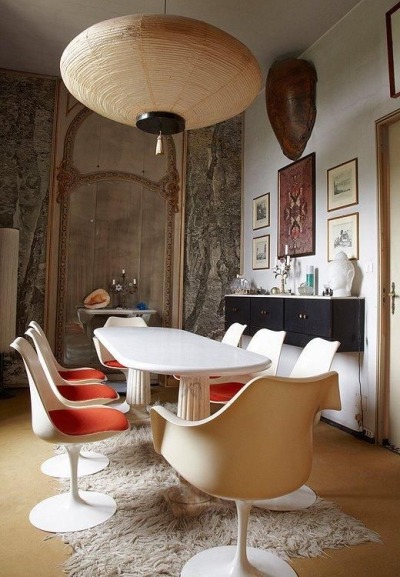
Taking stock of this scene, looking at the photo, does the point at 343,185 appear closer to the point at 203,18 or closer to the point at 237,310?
the point at 237,310

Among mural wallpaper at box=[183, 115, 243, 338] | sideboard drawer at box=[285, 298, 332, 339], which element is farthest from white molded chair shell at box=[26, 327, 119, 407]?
mural wallpaper at box=[183, 115, 243, 338]

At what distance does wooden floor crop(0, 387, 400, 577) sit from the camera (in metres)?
1.75

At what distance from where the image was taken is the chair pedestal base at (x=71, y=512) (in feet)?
6.56

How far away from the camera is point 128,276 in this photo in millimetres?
5281

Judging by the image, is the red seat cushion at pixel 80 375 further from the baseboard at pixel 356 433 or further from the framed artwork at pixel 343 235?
the framed artwork at pixel 343 235

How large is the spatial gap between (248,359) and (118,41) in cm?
174

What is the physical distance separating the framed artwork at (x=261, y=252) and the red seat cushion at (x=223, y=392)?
2.51m

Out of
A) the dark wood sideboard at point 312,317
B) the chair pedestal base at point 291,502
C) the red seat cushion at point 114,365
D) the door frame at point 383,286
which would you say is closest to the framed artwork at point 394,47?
the door frame at point 383,286

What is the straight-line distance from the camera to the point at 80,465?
2.69m

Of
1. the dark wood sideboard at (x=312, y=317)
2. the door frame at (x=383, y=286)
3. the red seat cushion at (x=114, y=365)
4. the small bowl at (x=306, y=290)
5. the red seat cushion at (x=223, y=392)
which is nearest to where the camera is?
the red seat cushion at (x=223, y=392)

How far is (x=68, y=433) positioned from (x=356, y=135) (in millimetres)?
3248

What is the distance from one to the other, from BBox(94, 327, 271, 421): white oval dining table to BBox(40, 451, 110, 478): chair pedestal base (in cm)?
81

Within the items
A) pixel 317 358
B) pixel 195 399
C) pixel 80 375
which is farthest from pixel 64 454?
pixel 317 358

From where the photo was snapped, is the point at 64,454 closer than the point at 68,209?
Yes
